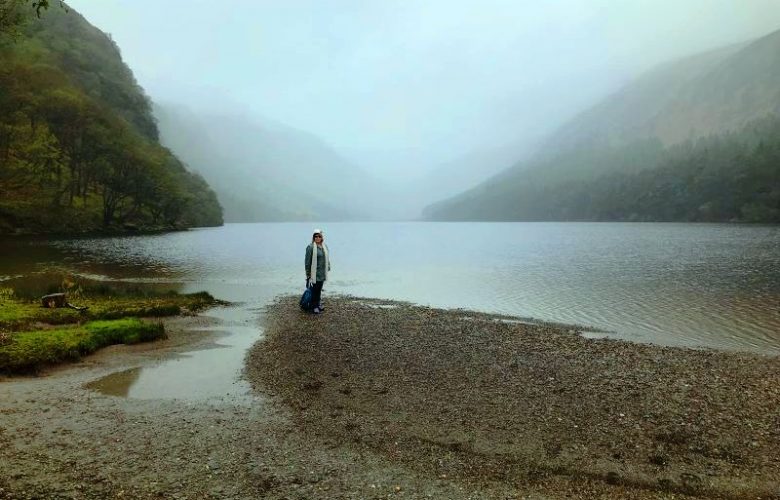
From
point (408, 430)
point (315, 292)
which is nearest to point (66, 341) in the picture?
point (315, 292)

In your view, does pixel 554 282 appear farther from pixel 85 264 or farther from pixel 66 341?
pixel 85 264

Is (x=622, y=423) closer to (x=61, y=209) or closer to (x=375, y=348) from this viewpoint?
(x=375, y=348)

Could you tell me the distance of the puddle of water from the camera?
44.3 ft

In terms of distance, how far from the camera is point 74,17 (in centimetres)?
17775

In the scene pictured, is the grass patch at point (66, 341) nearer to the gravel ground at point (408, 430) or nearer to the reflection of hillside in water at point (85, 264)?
the gravel ground at point (408, 430)

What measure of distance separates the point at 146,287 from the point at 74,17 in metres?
189

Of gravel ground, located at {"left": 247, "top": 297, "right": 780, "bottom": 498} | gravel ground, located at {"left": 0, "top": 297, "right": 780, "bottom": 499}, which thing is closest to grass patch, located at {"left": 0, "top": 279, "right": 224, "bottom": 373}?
gravel ground, located at {"left": 0, "top": 297, "right": 780, "bottom": 499}

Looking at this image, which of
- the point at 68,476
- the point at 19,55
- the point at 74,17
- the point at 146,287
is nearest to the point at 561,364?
the point at 68,476

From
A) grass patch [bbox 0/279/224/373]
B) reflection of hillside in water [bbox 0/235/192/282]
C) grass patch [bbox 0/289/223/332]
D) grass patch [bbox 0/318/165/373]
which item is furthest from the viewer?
reflection of hillside in water [bbox 0/235/192/282]

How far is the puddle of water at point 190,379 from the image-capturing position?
13500mm

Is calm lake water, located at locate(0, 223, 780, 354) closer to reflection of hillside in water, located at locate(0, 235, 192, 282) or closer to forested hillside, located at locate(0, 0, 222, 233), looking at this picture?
reflection of hillside in water, located at locate(0, 235, 192, 282)

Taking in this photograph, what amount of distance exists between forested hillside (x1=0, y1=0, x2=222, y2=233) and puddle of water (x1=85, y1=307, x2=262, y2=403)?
62711mm

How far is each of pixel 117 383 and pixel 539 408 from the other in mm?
11686

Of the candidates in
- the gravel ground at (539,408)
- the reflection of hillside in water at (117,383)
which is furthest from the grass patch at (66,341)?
the gravel ground at (539,408)
